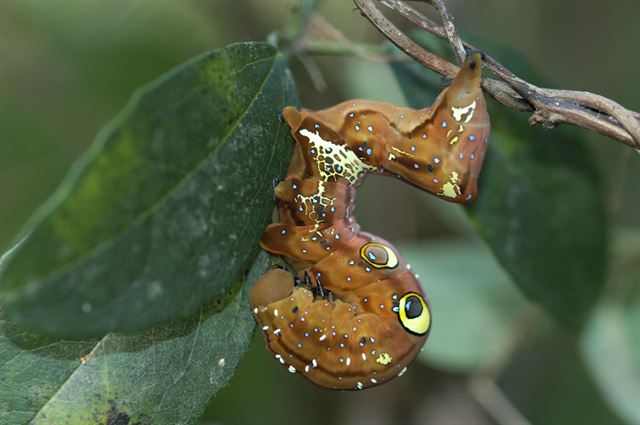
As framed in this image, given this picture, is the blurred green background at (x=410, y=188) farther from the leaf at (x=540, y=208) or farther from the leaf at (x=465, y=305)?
the leaf at (x=540, y=208)

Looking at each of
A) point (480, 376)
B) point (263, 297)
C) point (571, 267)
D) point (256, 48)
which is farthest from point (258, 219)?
point (480, 376)

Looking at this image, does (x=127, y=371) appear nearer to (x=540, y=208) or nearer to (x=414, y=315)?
(x=414, y=315)

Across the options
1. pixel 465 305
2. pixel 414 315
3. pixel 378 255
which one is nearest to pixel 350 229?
pixel 378 255

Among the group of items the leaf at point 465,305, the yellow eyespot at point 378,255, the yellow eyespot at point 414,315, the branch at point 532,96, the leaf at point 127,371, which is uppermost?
the branch at point 532,96

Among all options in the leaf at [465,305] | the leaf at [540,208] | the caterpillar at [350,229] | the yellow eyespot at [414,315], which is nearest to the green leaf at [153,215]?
the caterpillar at [350,229]

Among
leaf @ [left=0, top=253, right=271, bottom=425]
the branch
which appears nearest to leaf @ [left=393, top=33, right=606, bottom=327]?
the branch

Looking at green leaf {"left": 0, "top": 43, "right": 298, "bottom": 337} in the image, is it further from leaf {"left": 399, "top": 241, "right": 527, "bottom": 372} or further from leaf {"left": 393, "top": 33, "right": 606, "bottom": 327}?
leaf {"left": 399, "top": 241, "right": 527, "bottom": 372}
